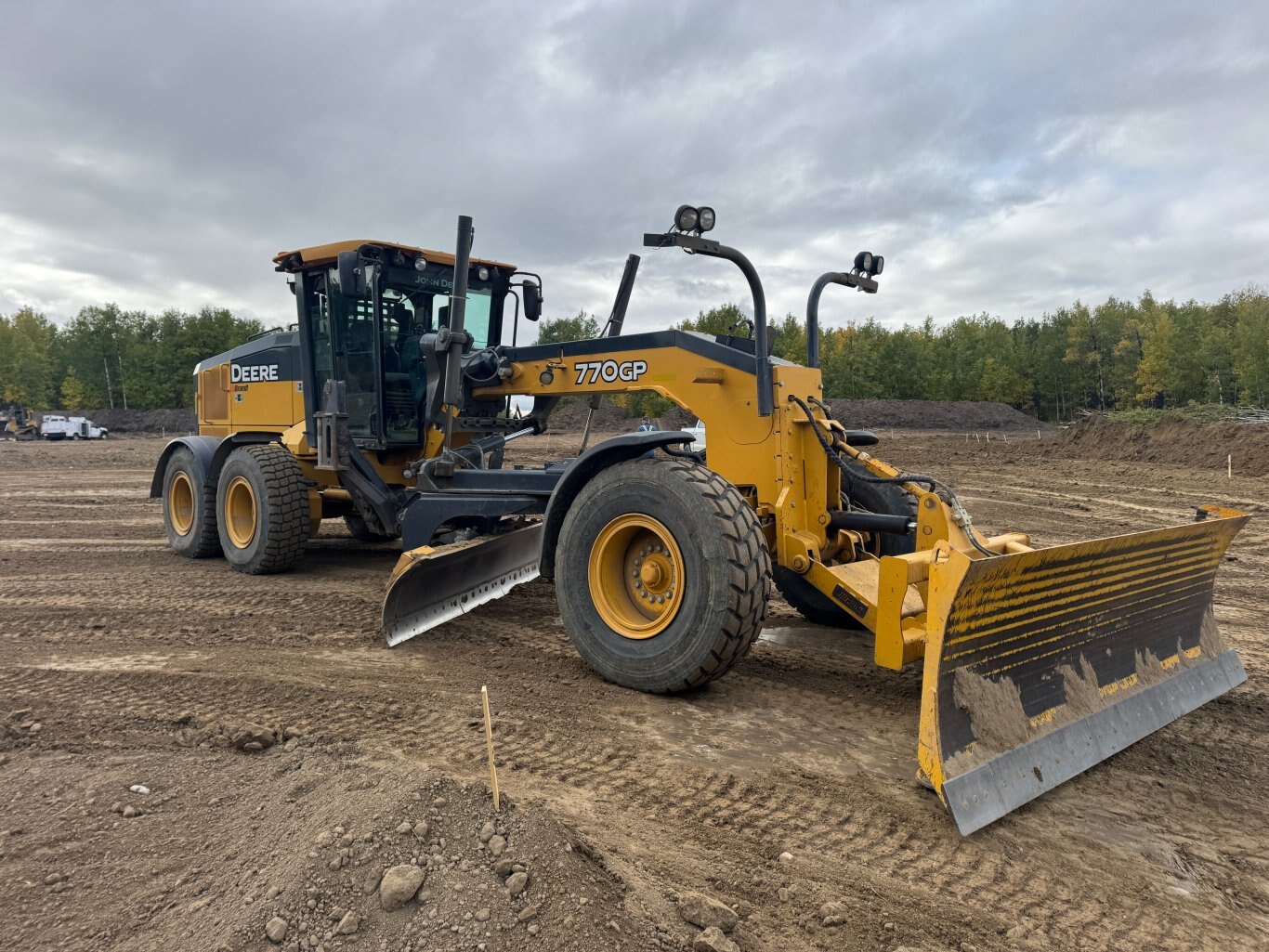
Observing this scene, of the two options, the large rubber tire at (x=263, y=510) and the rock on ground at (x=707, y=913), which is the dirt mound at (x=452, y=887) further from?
the large rubber tire at (x=263, y=510)

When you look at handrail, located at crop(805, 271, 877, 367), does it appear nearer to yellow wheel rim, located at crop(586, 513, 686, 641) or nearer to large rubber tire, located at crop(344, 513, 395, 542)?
yellow wheel rim, located at crop(586, 513, 686, 641)

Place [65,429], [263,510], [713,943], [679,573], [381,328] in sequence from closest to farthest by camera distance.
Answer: [713,943]
[679,573]
[381,328]
[263,510]
[65,429]

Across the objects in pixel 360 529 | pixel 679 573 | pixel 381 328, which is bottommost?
pixel 360 529

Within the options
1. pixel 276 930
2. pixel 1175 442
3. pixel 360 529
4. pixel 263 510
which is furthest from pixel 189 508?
pixel 1175 442

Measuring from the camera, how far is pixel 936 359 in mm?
65000

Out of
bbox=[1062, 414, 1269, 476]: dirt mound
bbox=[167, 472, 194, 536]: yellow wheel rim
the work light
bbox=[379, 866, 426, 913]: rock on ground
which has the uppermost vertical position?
the work light

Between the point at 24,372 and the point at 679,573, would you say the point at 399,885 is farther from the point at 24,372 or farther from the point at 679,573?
the point at 24,372

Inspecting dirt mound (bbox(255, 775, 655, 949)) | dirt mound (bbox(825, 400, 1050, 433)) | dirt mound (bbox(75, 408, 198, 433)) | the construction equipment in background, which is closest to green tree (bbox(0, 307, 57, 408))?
dirt mound (bbox(75, 408, 198, 433))

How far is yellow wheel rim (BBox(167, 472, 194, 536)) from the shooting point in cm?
878

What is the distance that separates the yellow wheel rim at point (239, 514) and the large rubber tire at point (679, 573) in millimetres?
4525

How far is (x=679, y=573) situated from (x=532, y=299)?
4.30 metres

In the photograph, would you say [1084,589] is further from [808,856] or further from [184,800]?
[184,800]

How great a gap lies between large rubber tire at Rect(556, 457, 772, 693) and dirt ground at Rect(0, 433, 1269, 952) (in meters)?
0.23

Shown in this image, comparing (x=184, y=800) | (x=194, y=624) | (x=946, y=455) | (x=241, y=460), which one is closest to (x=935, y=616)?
(x=184, y=800)
